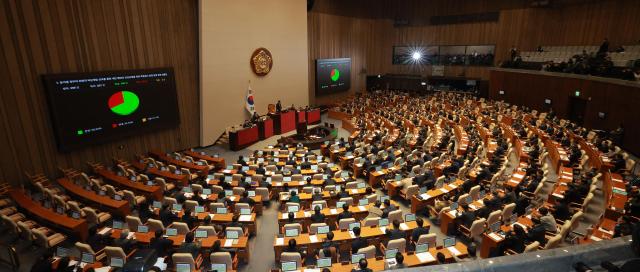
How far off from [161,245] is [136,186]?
214 inches

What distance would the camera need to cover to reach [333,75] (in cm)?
3108

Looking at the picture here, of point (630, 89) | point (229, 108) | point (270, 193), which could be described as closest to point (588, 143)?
point (630, 89)

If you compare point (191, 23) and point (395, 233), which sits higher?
point (191, 23)

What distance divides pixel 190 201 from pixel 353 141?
10.1m

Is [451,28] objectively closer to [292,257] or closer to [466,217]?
[466,217]

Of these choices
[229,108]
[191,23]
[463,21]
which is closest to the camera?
[191,23]

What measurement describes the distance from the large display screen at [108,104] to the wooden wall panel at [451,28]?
1386 centimetres

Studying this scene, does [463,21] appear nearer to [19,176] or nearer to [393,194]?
[393,194]

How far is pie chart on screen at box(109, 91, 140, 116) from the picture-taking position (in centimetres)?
1563

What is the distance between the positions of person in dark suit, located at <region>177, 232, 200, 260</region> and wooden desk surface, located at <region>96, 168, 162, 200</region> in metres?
4.82

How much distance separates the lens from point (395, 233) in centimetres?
885

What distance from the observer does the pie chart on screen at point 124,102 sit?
1563 centimetres

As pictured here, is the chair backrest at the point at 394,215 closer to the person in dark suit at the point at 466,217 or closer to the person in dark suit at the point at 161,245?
the person in dark suit at the point at 466,217

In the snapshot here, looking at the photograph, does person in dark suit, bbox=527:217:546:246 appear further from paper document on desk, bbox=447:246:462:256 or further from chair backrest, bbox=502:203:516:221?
paper document on desk, bbox=447:246:462:256
